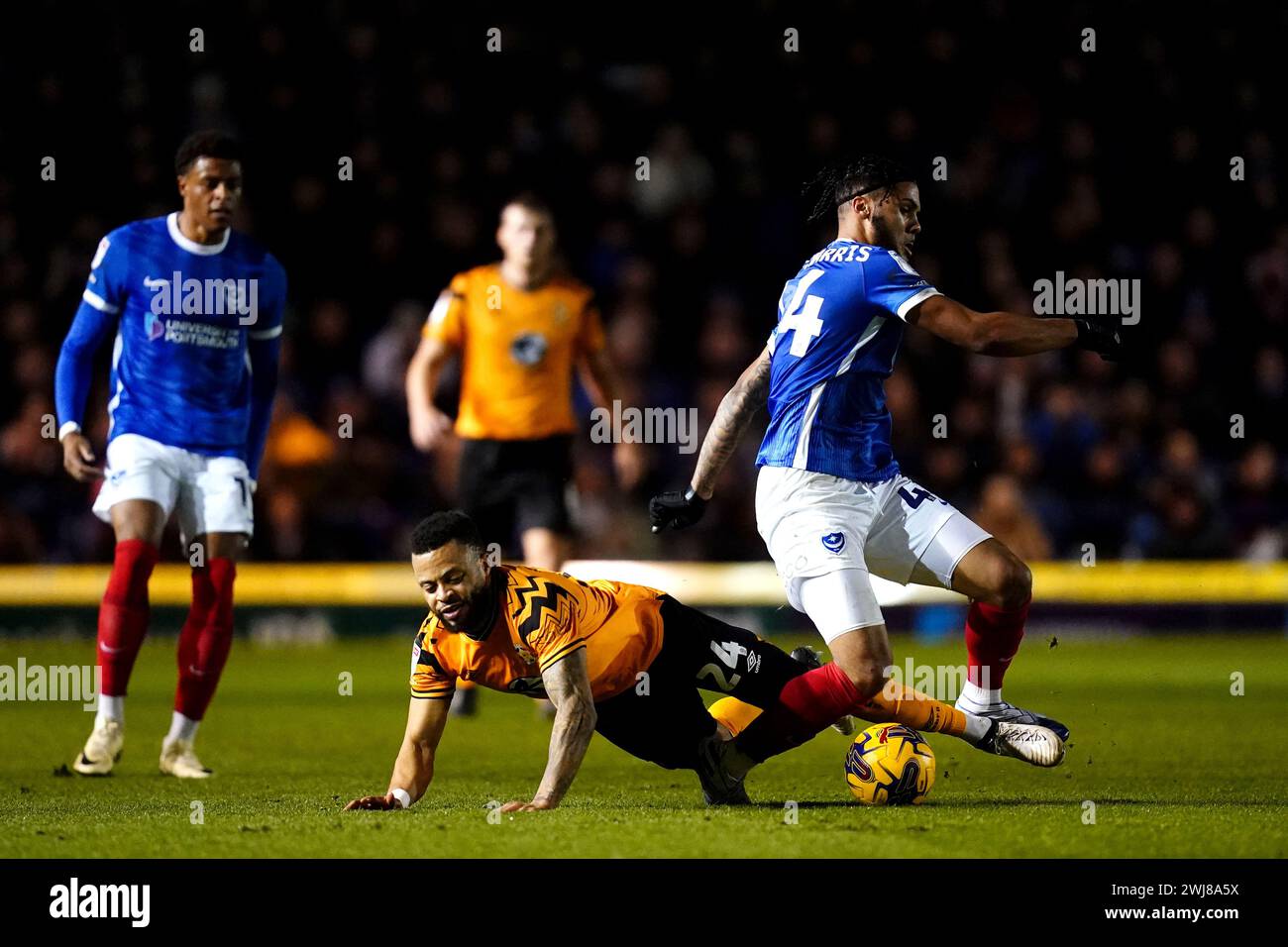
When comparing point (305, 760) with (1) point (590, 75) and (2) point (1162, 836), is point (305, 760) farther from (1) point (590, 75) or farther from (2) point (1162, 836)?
(1) point (590, 75)

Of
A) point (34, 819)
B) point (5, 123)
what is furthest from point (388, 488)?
point (34, 819)

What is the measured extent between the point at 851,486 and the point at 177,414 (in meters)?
2.90

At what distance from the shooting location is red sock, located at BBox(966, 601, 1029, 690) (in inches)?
263

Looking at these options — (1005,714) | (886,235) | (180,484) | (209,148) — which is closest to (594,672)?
(1005,714)

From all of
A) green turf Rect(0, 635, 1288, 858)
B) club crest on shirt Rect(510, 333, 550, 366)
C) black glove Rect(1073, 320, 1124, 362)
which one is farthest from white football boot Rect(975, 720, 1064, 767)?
club crest on shirt Rect(510, 333, 550, 366)

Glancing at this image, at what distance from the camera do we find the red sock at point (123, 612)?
752 cm

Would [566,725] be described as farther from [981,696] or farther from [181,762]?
[181,762]

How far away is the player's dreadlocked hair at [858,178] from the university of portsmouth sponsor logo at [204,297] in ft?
8.27

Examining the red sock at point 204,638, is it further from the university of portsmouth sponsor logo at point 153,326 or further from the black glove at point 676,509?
the black glove at point 676,509

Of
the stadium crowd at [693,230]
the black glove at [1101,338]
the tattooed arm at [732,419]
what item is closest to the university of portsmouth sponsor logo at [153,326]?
the tattooed arm at [732,419]

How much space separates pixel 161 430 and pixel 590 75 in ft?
37.5

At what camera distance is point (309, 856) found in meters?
5.16

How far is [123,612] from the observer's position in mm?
7551
